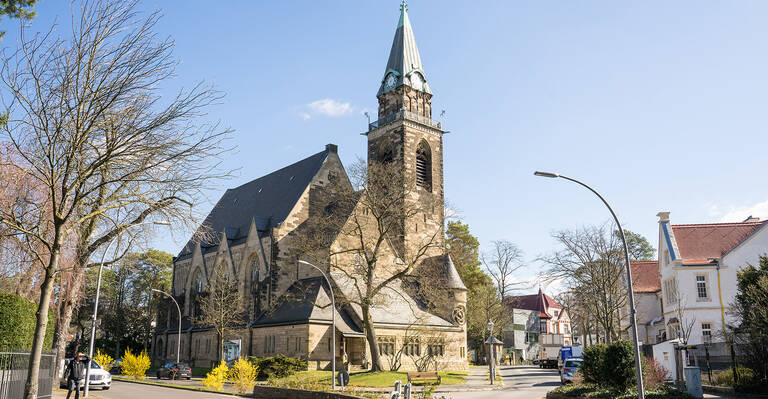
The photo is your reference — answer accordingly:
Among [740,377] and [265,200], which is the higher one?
[265,200]

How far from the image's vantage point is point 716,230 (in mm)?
40969

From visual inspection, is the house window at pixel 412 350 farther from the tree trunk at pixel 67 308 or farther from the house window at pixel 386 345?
the tree trunk at pixel 67 308

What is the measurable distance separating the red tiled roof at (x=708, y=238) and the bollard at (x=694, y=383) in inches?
890

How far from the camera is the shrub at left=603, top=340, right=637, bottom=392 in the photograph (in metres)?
20.8

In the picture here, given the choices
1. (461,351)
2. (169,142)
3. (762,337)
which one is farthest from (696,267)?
(169,142)

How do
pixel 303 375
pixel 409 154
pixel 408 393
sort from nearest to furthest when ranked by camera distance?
1. pixel 408 393
2. pixel 303 375
3. pixel 409 154

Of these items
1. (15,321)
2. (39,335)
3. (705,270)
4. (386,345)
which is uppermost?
(705,270)

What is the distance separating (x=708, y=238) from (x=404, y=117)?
2497cm

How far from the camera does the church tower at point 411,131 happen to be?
4956cm

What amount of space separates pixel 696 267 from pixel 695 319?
347 cm

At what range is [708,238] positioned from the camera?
40656mm

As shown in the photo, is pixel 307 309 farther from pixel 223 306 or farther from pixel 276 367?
pixel 223 306

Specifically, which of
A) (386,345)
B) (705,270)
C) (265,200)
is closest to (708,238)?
(705,270)

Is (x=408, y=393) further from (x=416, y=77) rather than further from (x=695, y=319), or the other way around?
(x=416, y=77)
